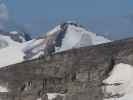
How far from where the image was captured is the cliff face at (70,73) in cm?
1653

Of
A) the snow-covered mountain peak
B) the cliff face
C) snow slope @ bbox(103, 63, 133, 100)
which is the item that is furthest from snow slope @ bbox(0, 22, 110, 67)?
snow slope @ bbox(103, 63, 133, 100)

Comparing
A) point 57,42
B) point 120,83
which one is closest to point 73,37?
point 57,42

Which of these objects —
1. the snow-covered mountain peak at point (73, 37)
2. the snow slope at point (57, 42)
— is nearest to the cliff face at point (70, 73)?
the snow slope at point (57, 42)

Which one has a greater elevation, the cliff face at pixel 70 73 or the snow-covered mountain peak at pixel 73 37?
the snow-covered mountain peak at pixel 73 37

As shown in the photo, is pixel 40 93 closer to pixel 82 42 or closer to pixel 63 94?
pixel 63 94

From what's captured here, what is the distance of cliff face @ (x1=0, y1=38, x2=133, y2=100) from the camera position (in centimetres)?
1653

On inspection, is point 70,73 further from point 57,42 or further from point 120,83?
point 57,42

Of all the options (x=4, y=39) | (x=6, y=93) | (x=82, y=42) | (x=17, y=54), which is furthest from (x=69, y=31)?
(x=6, y=93)

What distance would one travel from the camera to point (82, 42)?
37.8 meters

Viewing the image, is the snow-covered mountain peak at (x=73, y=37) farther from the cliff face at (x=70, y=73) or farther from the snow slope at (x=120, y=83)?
the snow slope at (x=120, y=83)

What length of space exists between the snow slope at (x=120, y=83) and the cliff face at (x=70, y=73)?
229 millimetres

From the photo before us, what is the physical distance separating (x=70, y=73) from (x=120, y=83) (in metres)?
2.22

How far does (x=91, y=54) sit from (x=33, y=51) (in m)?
19.2

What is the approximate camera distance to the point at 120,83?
15727mm
